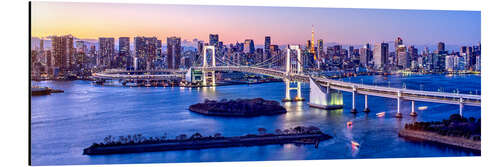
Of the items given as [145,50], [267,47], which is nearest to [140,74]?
[145,50]

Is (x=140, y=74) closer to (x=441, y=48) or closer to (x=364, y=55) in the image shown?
(x=364, y=55)

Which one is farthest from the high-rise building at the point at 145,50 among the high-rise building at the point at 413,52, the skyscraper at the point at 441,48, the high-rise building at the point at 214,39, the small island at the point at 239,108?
the skyscraper at the point at 441,48

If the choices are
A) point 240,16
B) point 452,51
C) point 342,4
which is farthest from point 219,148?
point 452,51

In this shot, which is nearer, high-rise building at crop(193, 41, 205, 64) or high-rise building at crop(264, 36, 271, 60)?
high-rise building at crop(264, 36, 271, 60)

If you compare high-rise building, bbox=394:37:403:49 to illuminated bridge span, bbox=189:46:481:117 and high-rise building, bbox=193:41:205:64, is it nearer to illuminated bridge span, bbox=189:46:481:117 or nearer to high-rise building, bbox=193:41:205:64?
illuminated bridge span, bbox=189:46:481:117

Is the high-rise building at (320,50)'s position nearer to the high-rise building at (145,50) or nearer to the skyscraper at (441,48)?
the skyscraper at (441,48)

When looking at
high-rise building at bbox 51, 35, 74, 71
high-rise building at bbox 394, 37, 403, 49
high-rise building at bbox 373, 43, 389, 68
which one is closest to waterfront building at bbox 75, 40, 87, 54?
high-rise building at bbox 51, 35, 74, 71

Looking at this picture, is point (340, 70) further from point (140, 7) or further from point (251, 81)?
point (140, 7)
